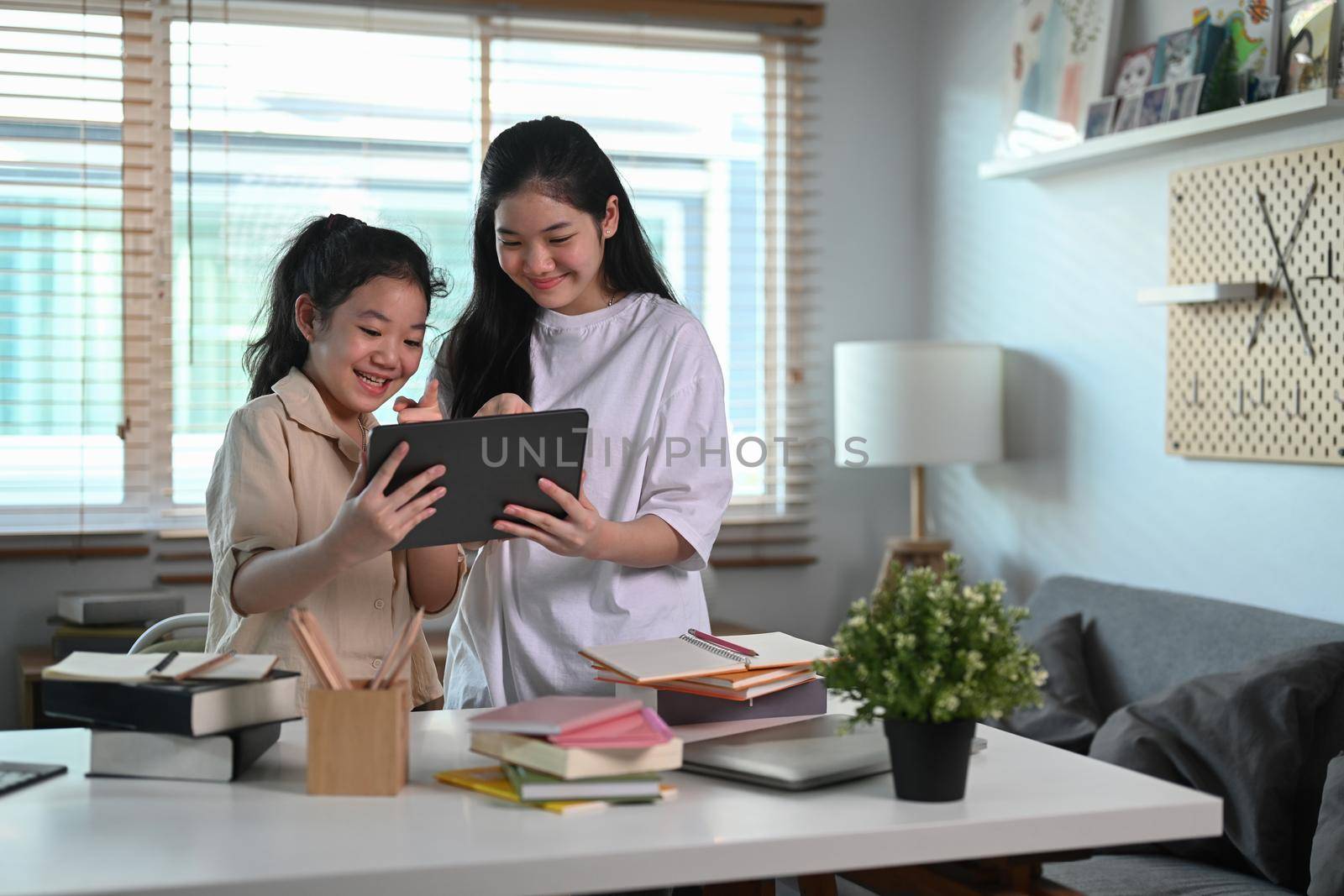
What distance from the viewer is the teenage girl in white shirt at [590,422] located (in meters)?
1.62

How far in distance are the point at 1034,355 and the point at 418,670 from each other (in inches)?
92.3

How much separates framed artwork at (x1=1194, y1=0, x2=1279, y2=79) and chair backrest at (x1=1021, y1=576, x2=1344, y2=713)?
42.3 inches

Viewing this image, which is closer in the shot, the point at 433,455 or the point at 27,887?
the point at 27,887

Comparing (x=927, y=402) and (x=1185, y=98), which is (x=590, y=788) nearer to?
(x=1185, y=98)

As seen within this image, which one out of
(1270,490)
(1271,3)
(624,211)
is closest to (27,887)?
(624,211)

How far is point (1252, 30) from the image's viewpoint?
2.67 meters

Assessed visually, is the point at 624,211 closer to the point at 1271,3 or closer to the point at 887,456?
the point at 1271,3

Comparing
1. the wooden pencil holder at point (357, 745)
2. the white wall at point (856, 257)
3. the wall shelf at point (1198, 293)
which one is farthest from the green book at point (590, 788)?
the white wall at point (856, 257)

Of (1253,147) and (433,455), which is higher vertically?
(1253,147)

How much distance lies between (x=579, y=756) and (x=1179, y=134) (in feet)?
7.26

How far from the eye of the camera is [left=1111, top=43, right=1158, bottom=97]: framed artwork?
297cm

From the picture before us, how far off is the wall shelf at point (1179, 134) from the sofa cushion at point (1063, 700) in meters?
1.06

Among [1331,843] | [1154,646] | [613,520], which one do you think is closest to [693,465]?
[613,520]

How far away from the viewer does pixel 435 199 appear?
370 centimetres
